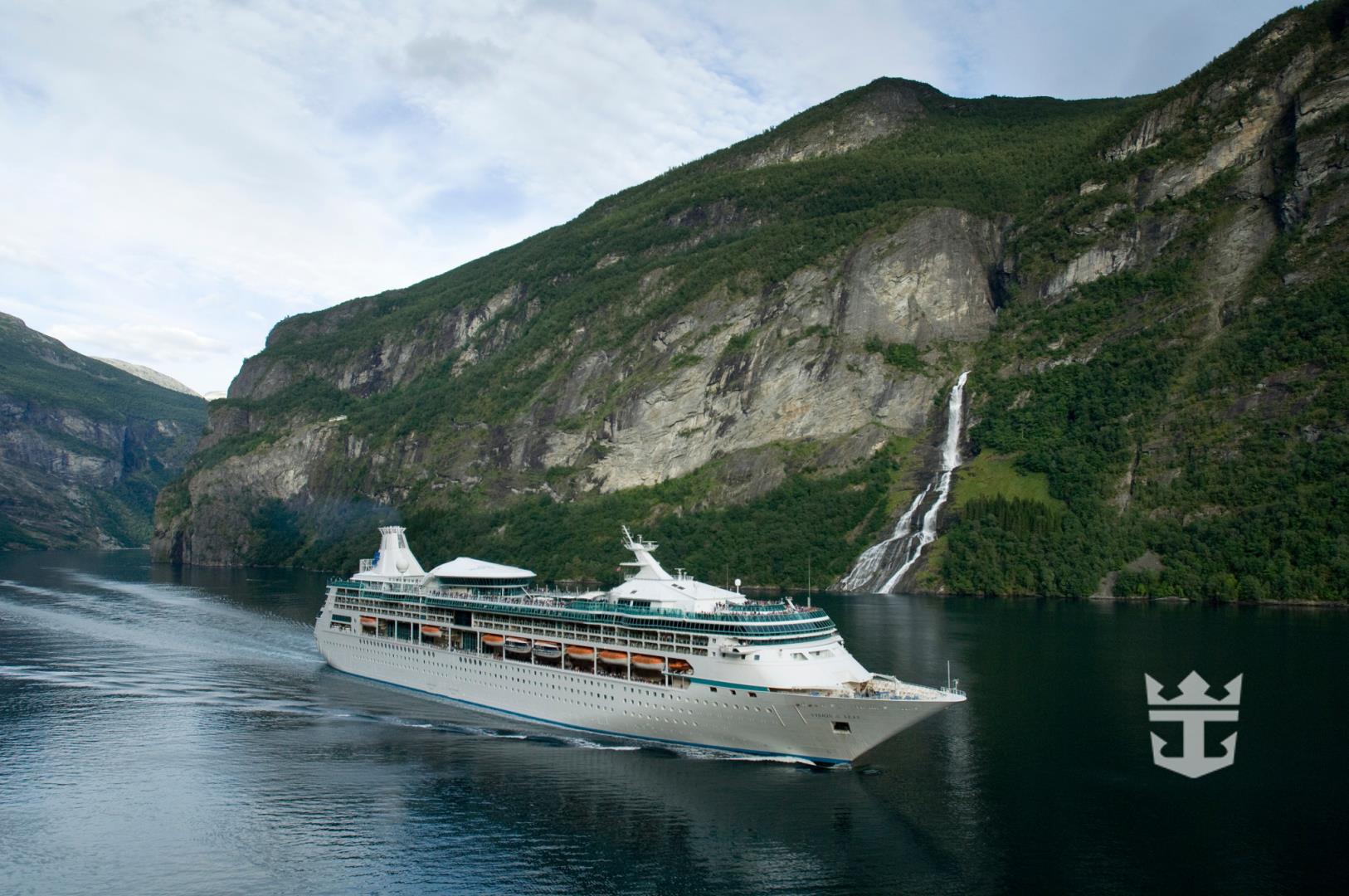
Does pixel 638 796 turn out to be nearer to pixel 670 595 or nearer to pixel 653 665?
pixel 653 665

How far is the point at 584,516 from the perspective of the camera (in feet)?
607

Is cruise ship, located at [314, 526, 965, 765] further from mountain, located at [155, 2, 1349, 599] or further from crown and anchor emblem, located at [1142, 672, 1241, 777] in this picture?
mountain, located at [155, 2, 1349, 599]

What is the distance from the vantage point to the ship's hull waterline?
163 ft

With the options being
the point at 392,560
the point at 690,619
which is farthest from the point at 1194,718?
the point at 392,560

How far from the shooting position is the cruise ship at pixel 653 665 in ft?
166

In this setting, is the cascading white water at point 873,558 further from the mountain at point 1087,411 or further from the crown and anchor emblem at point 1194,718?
the crown and anchor emblem at point 1194,718

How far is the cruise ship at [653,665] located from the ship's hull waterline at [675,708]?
7 centimetres

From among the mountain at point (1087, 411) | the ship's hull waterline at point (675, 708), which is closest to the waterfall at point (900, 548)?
the mountain at point (1087, 411)

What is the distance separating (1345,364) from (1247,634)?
68047mm

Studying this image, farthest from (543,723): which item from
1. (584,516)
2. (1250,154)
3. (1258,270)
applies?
(1250,154)

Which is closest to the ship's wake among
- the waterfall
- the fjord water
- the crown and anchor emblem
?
the fjord water

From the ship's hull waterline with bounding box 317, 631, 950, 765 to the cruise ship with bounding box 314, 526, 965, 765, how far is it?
68 mm

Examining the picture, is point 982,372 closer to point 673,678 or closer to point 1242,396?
point 1242,396

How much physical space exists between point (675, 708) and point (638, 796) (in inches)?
311
